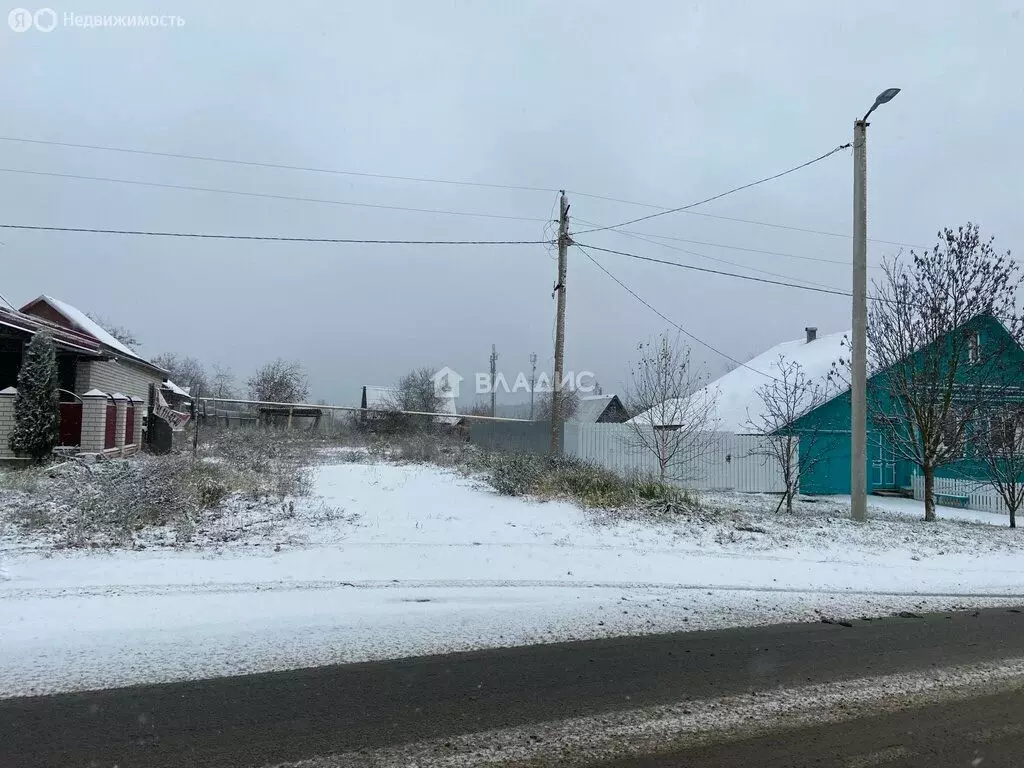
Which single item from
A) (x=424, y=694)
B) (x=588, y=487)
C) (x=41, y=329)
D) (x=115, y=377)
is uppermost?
(x=41, y=329)

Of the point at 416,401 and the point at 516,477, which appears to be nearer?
the point at 516,477

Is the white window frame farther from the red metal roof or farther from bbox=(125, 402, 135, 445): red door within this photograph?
bbox=(125, 402, 135, 445): red door

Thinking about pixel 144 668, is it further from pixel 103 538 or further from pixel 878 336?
pixel 878 336

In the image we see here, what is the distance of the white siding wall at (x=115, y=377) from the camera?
19094mm

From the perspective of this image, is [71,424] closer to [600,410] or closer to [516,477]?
[516,477]

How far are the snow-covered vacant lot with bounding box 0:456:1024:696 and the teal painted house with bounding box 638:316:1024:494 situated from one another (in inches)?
191

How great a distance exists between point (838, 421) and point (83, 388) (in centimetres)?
2184

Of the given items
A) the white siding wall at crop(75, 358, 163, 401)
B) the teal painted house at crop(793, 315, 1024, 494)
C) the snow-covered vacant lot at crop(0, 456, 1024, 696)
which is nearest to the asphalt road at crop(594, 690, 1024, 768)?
the snow-covered vacant lot at crop(0, 456, 1024, 696)

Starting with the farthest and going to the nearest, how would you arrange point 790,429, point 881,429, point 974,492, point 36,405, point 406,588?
1. point 974,492
2. point 881,429
3. point 790,429
4. point 36,405
5. point 406,588

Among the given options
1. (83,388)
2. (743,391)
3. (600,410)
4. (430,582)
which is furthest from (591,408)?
(430,582)

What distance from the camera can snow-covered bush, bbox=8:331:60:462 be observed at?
14469 millimetres

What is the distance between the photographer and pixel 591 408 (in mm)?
56719

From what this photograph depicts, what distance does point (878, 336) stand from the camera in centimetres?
1520

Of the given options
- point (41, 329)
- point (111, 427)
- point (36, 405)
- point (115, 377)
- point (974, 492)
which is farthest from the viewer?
point (115, 377)
